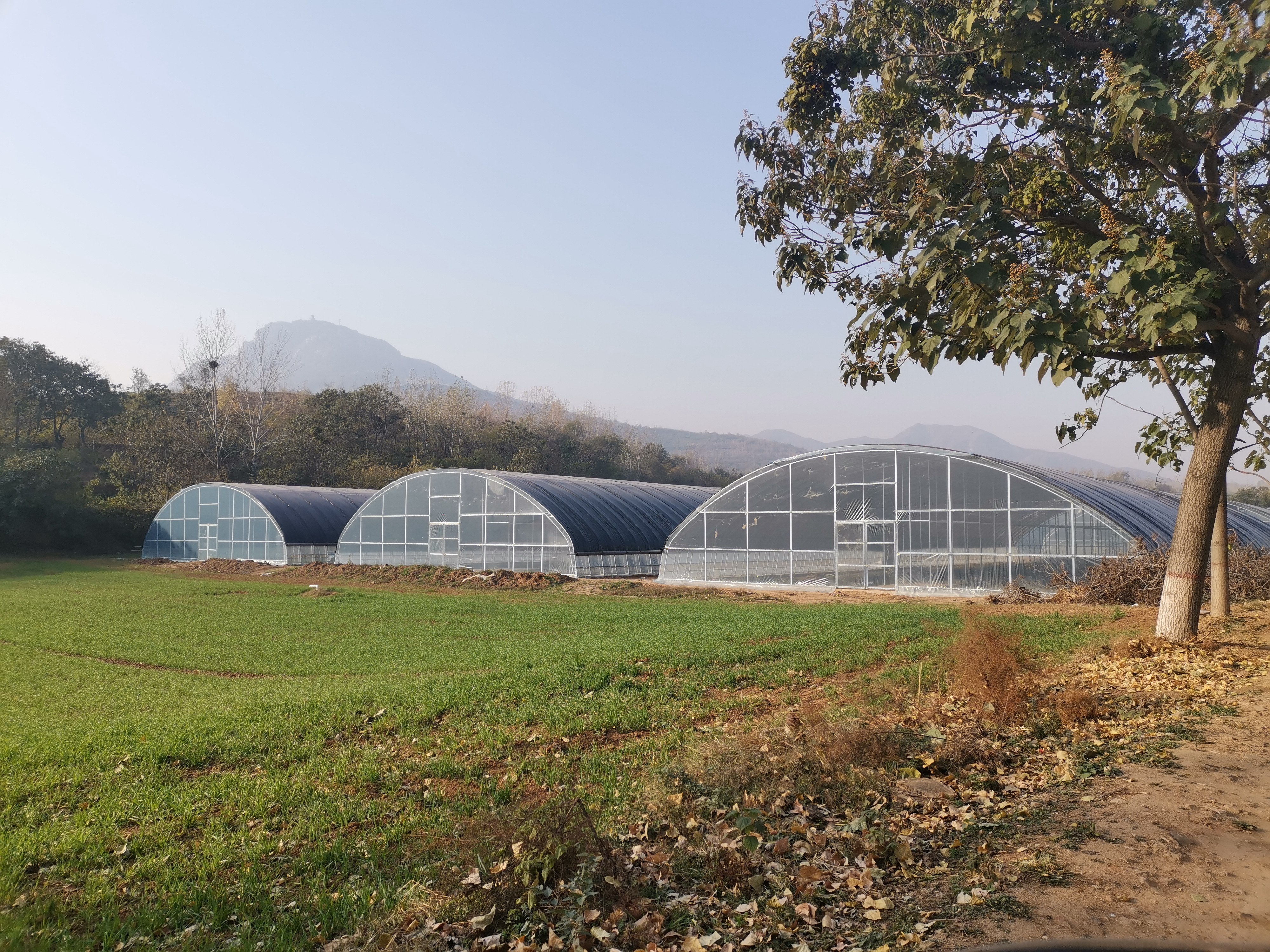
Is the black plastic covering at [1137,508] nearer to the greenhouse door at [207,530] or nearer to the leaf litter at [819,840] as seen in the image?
the leaf litter at [819,840]

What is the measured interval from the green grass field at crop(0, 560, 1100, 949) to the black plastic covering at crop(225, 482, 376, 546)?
69.1ft

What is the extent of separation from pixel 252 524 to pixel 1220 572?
40676mm

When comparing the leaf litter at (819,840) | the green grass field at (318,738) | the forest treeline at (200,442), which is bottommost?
the green grass field at (318,738)

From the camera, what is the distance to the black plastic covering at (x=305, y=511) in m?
41.7

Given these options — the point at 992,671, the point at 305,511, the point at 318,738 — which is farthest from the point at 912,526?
the point at 305,511

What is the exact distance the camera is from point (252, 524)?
42625 millimetres

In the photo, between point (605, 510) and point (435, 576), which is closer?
point (435, 576)

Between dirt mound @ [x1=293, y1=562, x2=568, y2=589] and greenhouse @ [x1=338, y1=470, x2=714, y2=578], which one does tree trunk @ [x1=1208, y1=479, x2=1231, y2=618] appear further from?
greenhouse @ [x1=338, y1=470, x2=714, y2=578]

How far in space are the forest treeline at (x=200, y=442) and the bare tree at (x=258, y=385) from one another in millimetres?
150

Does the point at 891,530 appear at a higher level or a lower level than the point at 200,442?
lower

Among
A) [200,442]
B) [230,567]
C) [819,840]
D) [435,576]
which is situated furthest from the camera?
[200,442]

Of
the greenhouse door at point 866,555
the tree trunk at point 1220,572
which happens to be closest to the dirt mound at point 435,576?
the greenhouse door at point 866,555

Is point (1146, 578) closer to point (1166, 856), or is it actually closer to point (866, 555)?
point (866, 555)

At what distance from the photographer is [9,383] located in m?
61.6
